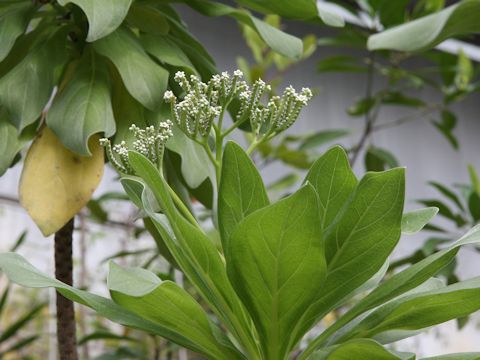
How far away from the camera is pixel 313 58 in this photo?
5.11 meters

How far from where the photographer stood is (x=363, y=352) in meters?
0.64

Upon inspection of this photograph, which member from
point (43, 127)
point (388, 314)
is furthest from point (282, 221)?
point (43, 127)

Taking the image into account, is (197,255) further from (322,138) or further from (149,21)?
(322,138)

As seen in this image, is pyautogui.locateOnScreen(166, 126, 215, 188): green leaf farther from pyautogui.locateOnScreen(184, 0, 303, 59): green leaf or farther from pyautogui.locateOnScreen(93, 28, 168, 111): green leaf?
pyautogui.locateOnScreen(184, 0, 303, 59): green leaf

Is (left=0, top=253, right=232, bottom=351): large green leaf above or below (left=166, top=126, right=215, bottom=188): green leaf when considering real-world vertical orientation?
below

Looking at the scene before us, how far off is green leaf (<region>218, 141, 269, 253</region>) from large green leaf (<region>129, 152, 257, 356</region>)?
0.08ft

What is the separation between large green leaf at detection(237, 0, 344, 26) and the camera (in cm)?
107

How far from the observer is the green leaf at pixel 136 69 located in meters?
1.01

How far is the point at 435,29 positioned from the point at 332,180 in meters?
0.28

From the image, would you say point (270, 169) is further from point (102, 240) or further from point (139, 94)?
point (139, 94)

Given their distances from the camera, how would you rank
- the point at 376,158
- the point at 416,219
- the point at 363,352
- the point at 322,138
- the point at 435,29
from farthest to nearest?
1. the point at 322,138
2. the point at 376,158
3. the point at 435,29
4. the point at 416,219
5. the point at 363,352

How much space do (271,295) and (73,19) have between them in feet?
2.13

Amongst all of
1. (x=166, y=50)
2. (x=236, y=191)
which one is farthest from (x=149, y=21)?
(x=236, y=191)

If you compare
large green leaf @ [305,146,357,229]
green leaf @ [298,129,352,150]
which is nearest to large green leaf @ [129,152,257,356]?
large green leaf @ [305,146,357,229]
